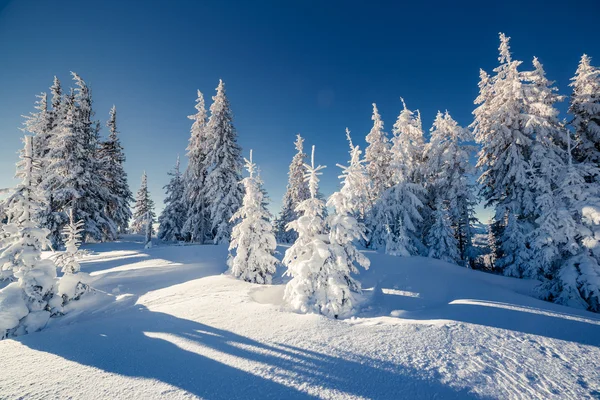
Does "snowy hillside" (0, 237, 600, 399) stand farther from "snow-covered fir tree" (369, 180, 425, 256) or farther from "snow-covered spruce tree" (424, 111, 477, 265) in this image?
"snow-covered spruce tree" (424, 111, 477, 265)

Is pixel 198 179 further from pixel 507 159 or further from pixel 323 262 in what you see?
pixel 507 159

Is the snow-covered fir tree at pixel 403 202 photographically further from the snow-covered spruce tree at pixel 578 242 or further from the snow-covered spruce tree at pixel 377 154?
the snow-covered spruce tree at pixel 578 242

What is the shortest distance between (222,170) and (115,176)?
13458 mm

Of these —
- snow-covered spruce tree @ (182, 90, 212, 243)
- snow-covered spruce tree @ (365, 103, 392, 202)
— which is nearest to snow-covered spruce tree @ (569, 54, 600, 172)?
snow-covered spruce tree @ (365, 103, 392, 202)

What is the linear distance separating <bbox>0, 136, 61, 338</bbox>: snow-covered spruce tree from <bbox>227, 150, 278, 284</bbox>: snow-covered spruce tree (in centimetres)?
615

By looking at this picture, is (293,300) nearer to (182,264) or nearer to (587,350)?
(587,350)

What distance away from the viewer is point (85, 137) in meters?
21.6

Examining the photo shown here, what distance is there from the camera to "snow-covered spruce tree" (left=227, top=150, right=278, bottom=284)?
1155cm

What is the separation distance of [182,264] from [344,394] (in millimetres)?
12530

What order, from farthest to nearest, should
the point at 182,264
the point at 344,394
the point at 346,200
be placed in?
1. the point at 182,264
2. the point at 346,200
3. the point at 344,394

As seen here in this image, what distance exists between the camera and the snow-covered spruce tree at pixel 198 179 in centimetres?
2448

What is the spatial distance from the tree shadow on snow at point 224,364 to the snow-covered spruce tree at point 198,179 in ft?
62.6

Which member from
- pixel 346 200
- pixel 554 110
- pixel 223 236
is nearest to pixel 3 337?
pixel 346 200

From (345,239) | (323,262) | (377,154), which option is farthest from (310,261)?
(377,154)
